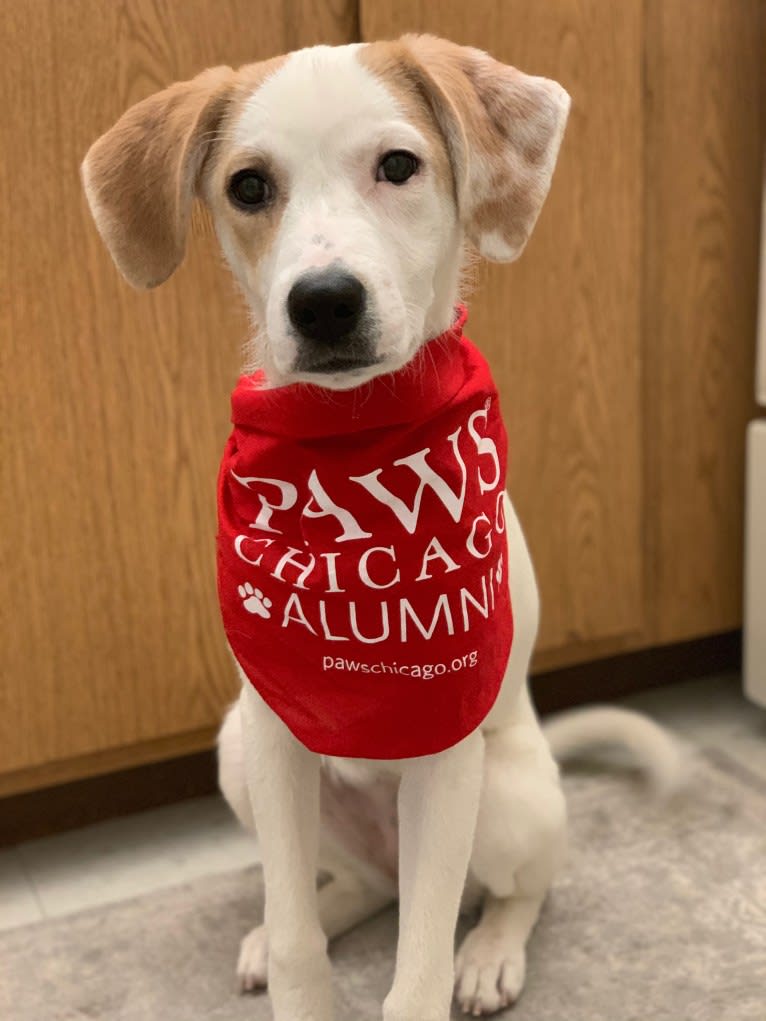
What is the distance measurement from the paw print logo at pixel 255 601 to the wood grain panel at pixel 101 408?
17.6 inches

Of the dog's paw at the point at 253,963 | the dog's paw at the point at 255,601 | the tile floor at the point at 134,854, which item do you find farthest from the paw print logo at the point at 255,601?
the tile floor at the point at 134,854

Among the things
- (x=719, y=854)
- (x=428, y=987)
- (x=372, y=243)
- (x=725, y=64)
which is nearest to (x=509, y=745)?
(x=428, y=987)

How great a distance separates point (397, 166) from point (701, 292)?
89 centimetres

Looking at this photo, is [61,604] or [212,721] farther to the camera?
[212,721]

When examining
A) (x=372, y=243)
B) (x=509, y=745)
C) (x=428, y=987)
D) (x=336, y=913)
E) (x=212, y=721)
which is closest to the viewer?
(x=372, y=243)

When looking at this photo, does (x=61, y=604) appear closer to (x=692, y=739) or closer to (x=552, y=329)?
(x=552, y=329)

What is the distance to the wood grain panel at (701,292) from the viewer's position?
1609mm

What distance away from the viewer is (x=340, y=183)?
923mm

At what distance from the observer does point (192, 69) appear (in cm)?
136

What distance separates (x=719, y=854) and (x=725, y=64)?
41.9 inches

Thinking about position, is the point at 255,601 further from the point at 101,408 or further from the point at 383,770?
the point at 101,408

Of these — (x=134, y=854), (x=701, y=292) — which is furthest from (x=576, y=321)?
(x=134, y=854)

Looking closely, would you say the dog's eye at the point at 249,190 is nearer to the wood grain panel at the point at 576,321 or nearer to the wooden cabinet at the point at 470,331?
the wooden cabinet at the point at 470,331

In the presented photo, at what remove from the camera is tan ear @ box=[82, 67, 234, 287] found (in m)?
0.99
